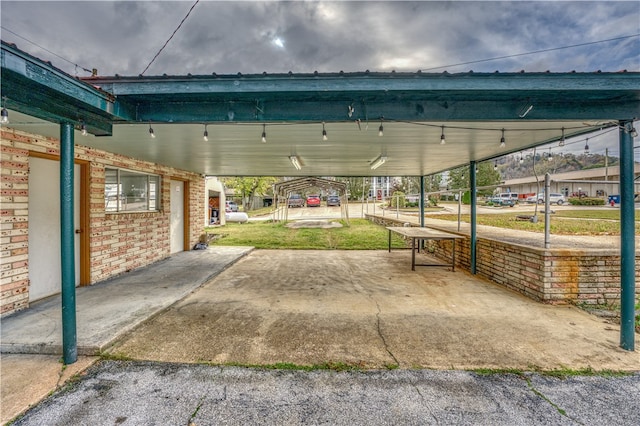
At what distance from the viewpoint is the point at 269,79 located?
301cm

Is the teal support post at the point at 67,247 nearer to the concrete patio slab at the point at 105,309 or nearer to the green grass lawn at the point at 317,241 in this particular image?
the concrete patio slab at the point at 105,309

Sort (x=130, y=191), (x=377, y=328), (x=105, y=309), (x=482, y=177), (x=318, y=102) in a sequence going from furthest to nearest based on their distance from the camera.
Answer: (x=482, y=177) < (x=130, y=191) < (x=105, y=309) < (x=377, y=328) < (x=318, y=102)

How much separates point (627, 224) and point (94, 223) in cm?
814

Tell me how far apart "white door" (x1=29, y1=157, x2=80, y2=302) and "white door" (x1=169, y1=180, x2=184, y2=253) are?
3.67 m

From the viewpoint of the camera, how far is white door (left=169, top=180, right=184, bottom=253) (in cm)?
864

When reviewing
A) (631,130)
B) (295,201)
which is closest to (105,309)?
(631,130)

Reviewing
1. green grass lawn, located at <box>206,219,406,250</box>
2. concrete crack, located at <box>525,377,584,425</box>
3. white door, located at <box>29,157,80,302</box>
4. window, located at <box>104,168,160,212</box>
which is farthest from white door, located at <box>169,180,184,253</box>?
concrete crack, located at <box>525,377,584,425</box>

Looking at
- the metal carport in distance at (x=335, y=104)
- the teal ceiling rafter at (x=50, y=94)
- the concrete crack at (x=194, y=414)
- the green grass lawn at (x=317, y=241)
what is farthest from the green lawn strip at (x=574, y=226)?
the teal ceiling rafter at (x=50, y=94)

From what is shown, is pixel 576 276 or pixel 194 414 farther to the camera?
pixel 576 276

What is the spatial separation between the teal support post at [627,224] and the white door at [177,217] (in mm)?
9511

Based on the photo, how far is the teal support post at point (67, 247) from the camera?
278 cm

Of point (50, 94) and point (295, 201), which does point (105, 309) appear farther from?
point (295, 201)

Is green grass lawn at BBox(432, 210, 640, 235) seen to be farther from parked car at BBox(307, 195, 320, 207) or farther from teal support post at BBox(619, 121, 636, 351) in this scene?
parked car at BBox(307, 195, 320, 207)

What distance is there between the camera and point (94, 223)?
538 cm
